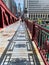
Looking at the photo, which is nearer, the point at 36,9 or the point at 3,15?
the point at 3,15

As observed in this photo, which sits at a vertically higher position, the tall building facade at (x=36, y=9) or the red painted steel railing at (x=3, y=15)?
the red painted steel railing at (x=3, y=15)

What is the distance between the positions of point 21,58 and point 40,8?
482 ft

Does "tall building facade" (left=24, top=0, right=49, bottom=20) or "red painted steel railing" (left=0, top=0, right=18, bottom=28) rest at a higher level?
"red painted steel railing" (left=0, top=0, right=18, bottom=28)

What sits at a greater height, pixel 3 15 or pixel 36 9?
pixel 3 15

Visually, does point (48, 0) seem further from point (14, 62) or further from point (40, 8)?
point (14, 62)

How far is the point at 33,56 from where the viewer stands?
25.9ft

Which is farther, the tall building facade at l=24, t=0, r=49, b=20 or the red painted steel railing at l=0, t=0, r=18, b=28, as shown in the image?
the tall building facade at l=24, t=0, r=49, b=20

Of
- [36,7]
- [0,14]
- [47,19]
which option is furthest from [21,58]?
[36,7]

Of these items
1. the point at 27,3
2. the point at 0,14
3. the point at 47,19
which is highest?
the point at 0,14

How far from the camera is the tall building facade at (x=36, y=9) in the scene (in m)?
146

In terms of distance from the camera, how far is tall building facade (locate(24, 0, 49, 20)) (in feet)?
480

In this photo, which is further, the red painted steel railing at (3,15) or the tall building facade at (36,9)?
the tall building facade at (36,9)

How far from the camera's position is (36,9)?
14975 cm

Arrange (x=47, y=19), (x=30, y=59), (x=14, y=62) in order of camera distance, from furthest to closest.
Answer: (x=47, y=19) → (x=30, y=59) → (x=14, y=62)
